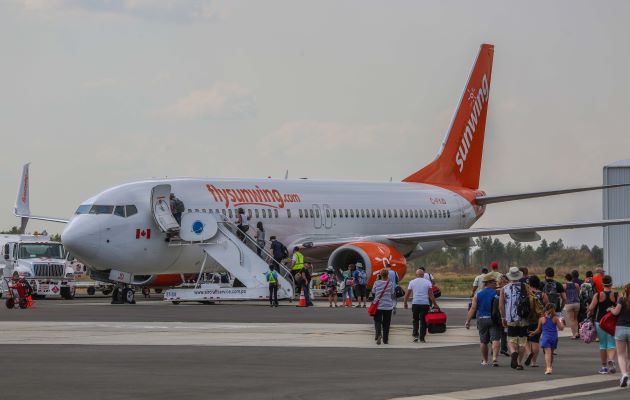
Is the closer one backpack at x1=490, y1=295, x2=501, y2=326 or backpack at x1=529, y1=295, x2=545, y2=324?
backpack at x1=529, y1=295, x2=545, y2=324

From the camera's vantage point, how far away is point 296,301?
147 feet

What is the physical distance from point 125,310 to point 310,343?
1304cm

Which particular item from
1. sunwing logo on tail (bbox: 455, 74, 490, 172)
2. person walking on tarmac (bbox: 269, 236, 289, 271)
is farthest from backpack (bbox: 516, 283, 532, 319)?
sunwing logo on tail (bbox: 455, 74, 490, 172)

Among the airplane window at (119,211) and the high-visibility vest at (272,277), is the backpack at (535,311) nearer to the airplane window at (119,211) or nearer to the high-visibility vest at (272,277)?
the high-visibility vest at (272,277)

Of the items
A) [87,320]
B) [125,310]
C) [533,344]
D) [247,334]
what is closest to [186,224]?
[125,310]

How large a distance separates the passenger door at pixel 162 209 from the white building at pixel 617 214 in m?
27.3

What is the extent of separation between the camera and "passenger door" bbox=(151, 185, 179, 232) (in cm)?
3994

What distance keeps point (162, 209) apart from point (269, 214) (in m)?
5.54

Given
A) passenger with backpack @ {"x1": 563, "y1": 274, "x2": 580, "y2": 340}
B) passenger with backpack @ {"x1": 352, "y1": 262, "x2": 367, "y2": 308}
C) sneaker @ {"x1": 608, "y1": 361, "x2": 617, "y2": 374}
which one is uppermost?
passenger with backpack @ {"x1": 352, "y1": 262, "x2": 367, "y2": 308}

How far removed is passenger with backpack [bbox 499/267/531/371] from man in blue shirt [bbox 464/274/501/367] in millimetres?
268

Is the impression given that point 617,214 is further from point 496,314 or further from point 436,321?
point 496,314

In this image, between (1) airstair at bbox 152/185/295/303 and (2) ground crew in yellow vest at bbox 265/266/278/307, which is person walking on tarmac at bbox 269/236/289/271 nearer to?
(1) airstair at bbox 152/185/295/303

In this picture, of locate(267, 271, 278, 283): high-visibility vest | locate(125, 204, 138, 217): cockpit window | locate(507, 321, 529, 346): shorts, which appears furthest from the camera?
locate(125, 204, 138, 217): cockpit window

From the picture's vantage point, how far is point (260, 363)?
2080 centimetres
